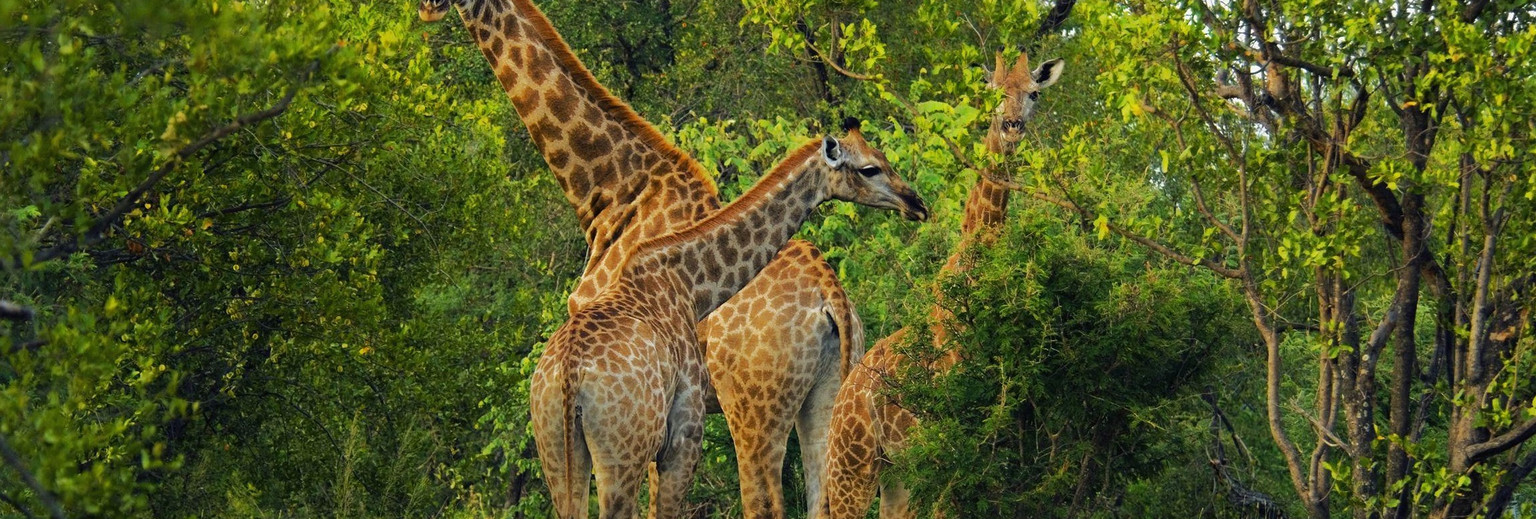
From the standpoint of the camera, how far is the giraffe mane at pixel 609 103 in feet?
40.0

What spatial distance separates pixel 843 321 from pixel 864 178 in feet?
4.27

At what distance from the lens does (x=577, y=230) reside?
2120 cm

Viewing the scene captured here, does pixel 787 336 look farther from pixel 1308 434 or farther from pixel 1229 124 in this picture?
pixel 1308 434

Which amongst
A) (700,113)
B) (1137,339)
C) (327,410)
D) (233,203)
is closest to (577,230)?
(700,113)

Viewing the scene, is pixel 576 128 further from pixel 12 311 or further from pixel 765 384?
pixel 12 311

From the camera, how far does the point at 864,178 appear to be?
11.4 m

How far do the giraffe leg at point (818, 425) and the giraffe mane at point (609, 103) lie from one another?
5.07ft

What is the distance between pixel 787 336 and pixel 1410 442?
4.66 m

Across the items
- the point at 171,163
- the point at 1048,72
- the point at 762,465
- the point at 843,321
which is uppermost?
the point at 1048,72

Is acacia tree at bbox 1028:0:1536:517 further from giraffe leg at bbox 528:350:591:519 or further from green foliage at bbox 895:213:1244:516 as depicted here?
giraffe leg at bbox 528:350:591:519

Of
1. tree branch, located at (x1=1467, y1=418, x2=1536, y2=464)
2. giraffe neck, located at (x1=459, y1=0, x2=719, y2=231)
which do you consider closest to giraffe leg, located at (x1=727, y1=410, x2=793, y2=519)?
giraffe neck, located at (x1=459, y1=0, x2=719, y2=231)

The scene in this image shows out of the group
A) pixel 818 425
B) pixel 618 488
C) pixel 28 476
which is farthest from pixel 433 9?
pixel 28 476

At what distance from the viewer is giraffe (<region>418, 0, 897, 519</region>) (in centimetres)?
1215

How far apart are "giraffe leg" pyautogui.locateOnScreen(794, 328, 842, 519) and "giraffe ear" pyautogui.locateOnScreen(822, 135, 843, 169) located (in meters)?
1.67
